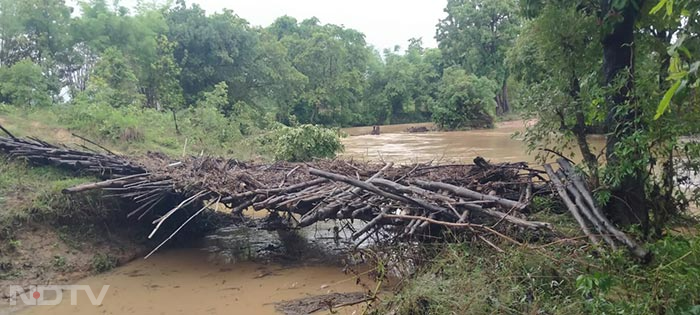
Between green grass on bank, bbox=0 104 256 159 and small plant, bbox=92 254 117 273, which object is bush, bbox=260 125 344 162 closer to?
green grass on bank, bbox=0 104 256 159

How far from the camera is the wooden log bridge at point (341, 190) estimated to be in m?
5.19

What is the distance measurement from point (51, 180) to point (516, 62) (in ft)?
45.5

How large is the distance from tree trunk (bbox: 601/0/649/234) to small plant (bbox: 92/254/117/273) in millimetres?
6551

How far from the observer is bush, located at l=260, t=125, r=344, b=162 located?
13656mm

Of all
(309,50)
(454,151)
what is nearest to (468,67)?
(309,50)

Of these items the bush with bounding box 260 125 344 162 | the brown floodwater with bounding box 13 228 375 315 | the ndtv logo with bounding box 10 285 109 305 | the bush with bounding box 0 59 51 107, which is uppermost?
the bush with bounding box 0 59 51 107

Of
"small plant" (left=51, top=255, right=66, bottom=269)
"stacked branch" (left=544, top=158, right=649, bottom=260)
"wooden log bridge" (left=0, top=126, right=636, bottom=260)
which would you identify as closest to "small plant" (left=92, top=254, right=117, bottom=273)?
"small plant" (left=51, top=255, right=66, bottom=269)

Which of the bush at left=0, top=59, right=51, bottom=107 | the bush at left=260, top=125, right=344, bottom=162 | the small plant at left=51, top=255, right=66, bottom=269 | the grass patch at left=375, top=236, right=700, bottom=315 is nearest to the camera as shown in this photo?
the grass patch at left=375, top=236, right=700, bottom=315

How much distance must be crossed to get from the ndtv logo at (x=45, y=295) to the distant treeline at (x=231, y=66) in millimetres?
11352

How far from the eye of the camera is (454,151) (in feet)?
68.9

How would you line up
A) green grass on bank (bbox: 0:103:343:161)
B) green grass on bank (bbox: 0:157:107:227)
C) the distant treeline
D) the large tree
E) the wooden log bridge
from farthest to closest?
the large tree → the distant treeline → green grass on bank (bbox: 0:103:343:161) → green grass on bank (bbox: 0:157:107:227) → the wooden log bridge

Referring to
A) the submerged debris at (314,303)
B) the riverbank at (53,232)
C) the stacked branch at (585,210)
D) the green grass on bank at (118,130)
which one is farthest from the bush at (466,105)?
the submerged debris at (314,303)

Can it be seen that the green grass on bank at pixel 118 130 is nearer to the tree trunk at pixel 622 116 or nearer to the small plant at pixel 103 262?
the small plant at pixel 103 262

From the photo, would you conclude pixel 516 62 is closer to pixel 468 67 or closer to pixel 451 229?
pixel 451 229
